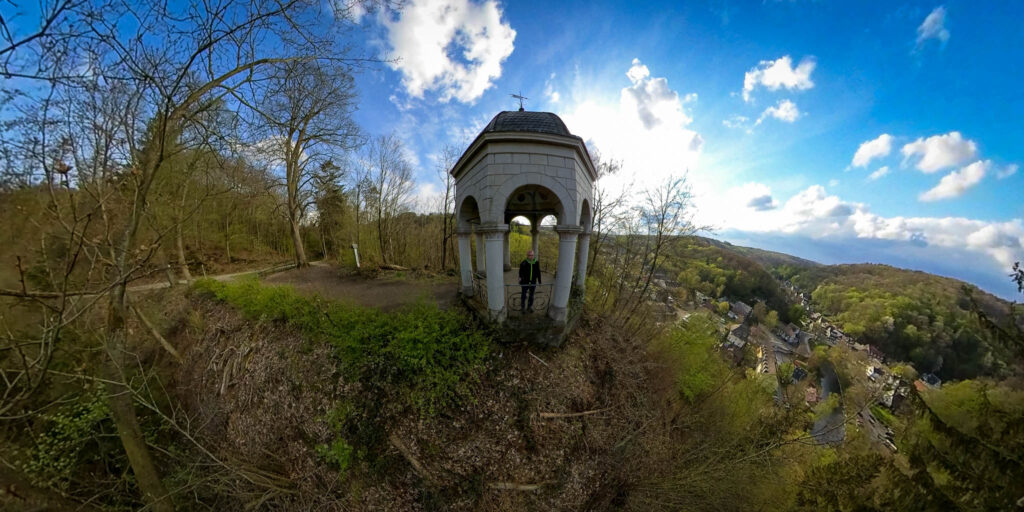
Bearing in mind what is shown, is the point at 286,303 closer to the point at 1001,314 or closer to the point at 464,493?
the point at 464,493

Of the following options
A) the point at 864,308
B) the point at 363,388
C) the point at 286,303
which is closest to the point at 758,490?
the point at 363,388

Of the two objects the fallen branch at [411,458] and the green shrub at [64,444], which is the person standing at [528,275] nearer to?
the fallen branch at [411,458]

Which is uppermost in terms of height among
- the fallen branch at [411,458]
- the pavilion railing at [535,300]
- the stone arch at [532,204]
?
the stone arch at [532,204]

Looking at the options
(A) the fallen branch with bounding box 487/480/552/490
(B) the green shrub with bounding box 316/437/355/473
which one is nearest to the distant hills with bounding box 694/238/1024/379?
(A) the fallen branch with bounding box 487/480/552/490

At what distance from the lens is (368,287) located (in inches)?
374

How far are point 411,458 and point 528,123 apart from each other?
21.7 feet

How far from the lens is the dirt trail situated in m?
7.78

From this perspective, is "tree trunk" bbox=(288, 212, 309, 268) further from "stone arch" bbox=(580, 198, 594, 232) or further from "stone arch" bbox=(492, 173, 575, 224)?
"stone arch" bbox=(580, 198, 594, 232)

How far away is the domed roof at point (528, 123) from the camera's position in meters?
5.64

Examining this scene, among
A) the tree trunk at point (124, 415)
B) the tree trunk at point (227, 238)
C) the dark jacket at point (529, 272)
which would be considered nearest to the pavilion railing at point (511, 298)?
the dark jacket at point (529, 272)

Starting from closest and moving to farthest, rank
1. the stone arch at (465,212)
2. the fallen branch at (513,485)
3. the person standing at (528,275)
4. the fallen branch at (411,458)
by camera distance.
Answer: the fallen branch at (411,458) → the fallen branch at (513,485) → the person standing at (528,275) → the stone arch at (465,212)

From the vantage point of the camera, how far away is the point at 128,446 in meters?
4.95

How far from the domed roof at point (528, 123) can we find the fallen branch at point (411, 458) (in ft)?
19.3

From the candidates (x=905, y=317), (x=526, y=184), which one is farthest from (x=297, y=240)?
(x=905, y=317)
